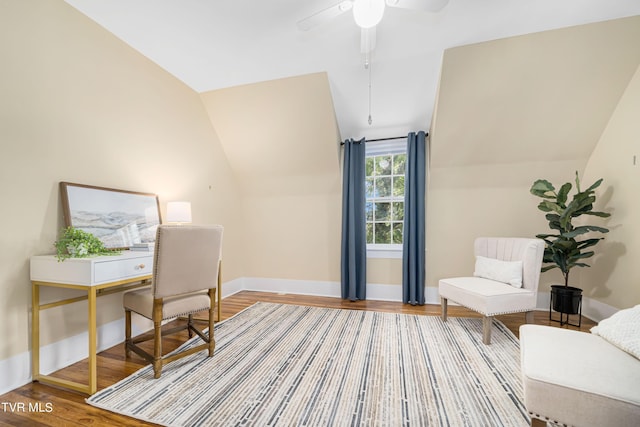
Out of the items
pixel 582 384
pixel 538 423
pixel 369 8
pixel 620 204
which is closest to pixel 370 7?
pixel 369 8

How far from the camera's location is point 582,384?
3.33 feet

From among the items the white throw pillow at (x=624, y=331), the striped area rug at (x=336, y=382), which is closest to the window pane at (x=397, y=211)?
the striped area rug at (x=336, y=382)

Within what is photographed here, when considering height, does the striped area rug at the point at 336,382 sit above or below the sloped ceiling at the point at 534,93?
below

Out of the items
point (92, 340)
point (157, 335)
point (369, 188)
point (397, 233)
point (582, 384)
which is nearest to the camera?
point (582, 384)

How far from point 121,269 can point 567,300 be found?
12.9ft

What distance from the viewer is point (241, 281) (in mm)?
4035

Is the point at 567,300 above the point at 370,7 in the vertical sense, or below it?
below

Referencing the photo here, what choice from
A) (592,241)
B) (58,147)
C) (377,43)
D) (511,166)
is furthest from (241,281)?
(592,241)

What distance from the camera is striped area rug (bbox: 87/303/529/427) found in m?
1.39

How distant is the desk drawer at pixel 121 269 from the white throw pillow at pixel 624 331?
281cm

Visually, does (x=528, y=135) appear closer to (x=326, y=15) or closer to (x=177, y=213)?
(x=326, y=15)

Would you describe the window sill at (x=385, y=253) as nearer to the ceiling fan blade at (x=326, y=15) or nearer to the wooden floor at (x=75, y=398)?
the wooden floor at (x=75, y=398)

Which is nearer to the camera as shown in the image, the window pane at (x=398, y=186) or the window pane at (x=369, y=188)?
the window pane at (x=398, y=186)

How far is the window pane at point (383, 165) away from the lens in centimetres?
381
